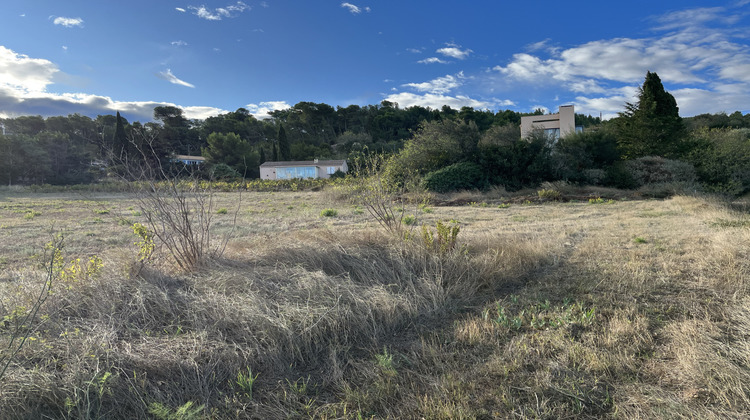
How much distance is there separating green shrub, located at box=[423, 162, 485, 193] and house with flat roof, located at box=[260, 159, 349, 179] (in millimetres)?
22887

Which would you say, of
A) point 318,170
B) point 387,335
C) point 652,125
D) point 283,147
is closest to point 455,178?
point 652,125

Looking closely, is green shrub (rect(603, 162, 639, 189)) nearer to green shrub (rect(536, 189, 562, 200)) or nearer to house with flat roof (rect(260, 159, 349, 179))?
green shrub (rect(536, 189, 562, 200))

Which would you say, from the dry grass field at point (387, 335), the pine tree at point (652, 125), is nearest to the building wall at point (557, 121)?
the pine tree at point (652, 125)

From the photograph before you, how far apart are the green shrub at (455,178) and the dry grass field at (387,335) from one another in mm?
14120

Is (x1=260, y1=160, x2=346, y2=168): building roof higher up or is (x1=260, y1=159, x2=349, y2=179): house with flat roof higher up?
(x1=260, y1=160, x2=346, y2=168): building roof

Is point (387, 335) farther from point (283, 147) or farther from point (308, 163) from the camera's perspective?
point (283, 147)

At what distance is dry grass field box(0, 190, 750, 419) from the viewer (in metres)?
2.18

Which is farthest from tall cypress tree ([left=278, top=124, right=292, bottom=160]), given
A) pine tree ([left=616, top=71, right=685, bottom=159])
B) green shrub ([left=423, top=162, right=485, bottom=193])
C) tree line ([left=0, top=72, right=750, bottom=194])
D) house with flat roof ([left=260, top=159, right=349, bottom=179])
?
pine tree ([left=616, top=71, right=685, bottom=159])

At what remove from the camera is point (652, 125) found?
20.4 metres

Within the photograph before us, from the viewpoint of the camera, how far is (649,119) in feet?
67.1

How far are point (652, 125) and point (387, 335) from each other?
24.4 m

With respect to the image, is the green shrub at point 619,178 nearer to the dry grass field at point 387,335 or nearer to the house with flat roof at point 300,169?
the dry grass field at point 387,335

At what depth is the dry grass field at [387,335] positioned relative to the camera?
2176 millimetres

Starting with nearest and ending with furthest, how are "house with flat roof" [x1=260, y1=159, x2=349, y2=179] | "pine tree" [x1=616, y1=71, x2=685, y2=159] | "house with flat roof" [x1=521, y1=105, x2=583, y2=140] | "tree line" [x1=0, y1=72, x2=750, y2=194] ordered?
"tree line" [x1=0, y1=72, x2=750, y2=194]
"pine tree" [x1=616, y1=71, x2=685, y2=159]
"house with flat roof" [x1=521, y1=105, x2=583, y2=140]
"house with flat roof" [x1=260, y1=159, x2=349, y2=179]
